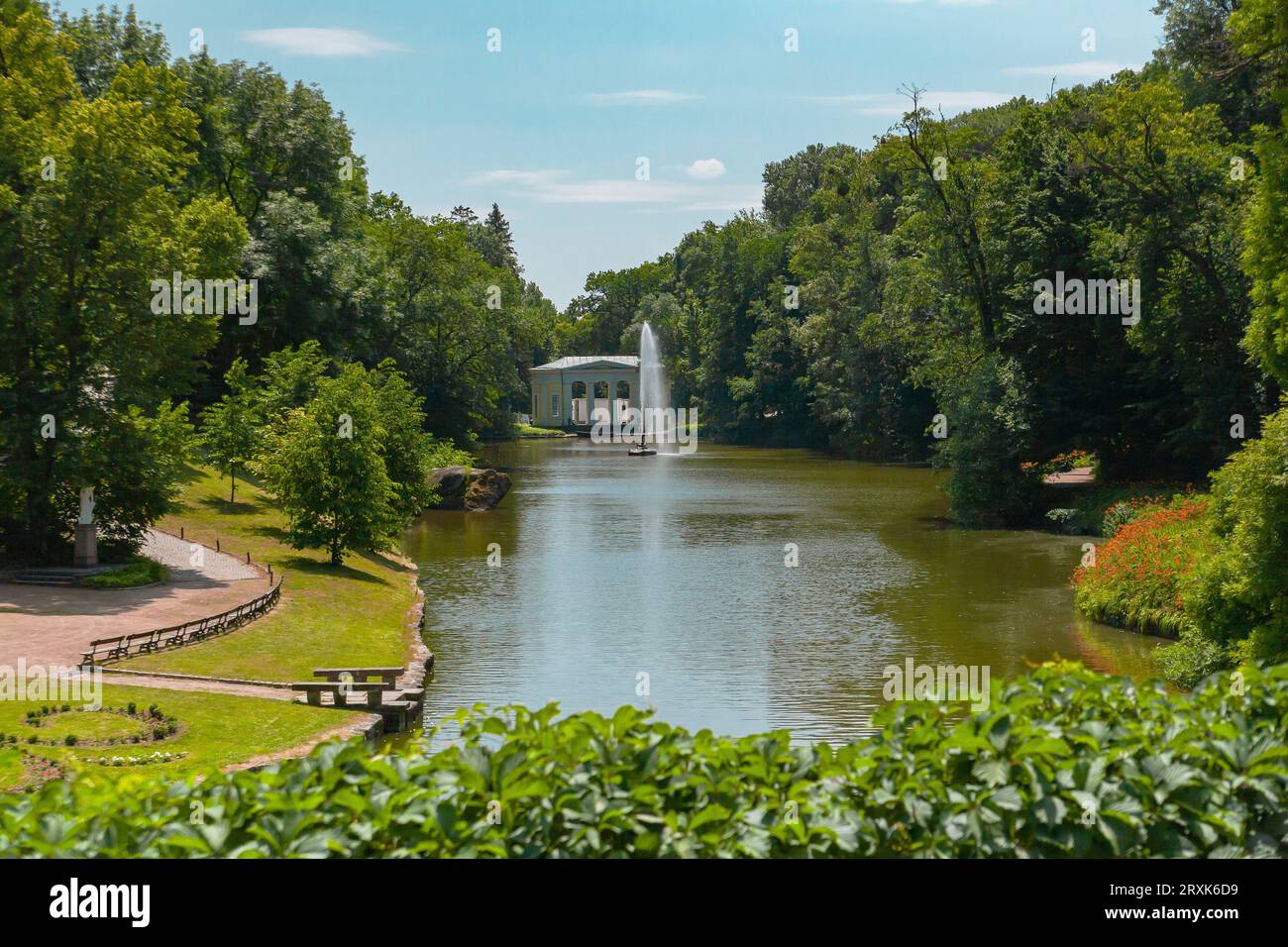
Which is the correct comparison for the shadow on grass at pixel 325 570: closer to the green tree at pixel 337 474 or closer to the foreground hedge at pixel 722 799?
the green tree at pixel 337 474

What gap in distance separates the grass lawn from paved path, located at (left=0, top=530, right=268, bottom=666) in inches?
132

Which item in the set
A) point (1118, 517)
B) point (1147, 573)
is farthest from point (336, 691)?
point (1118, 517)

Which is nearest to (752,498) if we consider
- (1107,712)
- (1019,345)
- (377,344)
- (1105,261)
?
(1019,345)

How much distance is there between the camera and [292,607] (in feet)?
96.7

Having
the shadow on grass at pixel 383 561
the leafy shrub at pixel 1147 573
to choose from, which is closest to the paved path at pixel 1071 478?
the leafy shrub at pixel 1147 573

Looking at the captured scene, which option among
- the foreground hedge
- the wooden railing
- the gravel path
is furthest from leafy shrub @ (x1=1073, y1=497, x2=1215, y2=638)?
the foreground hedge

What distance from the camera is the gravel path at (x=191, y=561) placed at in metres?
32.8

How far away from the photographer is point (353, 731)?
63.7 ft

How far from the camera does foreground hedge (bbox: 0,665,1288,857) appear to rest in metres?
5.48

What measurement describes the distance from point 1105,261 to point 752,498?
Answer: 20.8 meters

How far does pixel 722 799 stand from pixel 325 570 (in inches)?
1210

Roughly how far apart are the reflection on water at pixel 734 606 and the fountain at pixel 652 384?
8015 cm
